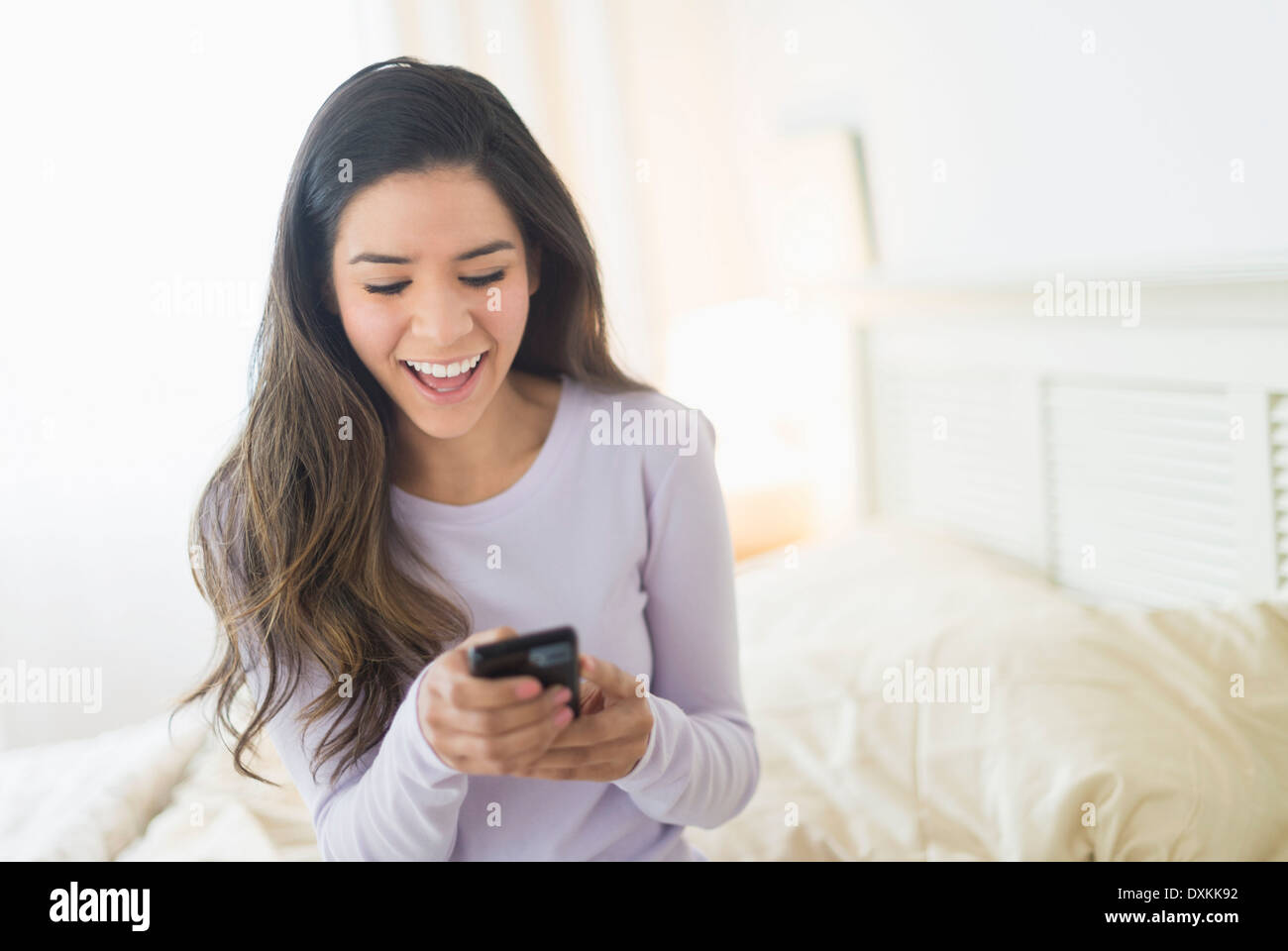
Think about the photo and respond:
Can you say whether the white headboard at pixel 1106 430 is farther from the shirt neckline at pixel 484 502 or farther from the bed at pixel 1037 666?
the shirt neckline at pixel 484 502

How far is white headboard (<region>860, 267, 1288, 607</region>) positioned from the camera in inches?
46.4

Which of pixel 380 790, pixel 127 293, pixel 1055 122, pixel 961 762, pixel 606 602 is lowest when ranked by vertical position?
pixel 961 762

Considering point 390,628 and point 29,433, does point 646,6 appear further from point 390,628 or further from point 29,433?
point 390,628

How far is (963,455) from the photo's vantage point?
1709mm

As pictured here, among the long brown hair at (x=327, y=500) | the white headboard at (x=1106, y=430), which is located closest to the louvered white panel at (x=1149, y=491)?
the white headboard at (x=1106, y=430)

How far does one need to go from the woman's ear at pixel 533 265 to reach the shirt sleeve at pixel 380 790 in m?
0.33

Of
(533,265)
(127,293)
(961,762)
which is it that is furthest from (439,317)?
(127,293)

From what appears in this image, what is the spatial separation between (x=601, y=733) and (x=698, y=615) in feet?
0.69

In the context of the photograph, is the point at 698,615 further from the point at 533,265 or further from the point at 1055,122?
the point at 1055,122

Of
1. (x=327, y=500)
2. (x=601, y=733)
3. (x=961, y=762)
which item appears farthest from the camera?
(x=961, y=762)

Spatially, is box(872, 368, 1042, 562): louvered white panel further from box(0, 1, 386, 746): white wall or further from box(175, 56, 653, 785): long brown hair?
box(0, 1, 386, 746): white wall

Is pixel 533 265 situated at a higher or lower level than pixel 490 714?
higher

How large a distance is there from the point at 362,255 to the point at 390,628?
0.30 meters

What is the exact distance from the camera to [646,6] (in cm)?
215
